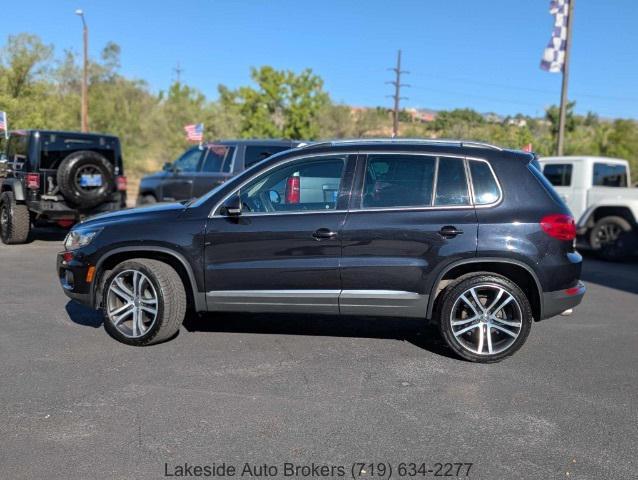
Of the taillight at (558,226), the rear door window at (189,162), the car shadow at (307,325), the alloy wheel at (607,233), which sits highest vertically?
the rear door window at (189,162)

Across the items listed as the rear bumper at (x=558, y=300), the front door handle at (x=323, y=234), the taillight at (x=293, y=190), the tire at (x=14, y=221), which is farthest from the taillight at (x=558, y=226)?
the tire at (x=14, y=221)

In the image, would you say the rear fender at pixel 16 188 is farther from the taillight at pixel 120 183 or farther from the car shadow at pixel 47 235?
the taillight at pixel 120 183

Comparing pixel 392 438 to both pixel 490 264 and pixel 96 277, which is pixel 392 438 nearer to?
pixel 490 264

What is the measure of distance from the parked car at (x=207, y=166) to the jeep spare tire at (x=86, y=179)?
1.39 meters

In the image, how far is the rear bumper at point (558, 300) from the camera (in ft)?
15.9

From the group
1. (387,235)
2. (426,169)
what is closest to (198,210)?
(387,235)

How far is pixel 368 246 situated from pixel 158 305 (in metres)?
1.82

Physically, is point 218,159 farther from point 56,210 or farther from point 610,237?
point 610,237

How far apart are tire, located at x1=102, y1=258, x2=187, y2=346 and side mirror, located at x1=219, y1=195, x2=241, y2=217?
2.30 ft

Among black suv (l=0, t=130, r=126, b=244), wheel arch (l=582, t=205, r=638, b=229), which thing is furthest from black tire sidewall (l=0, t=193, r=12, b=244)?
wheel arch (l=582, t=205, r=638, b=229)

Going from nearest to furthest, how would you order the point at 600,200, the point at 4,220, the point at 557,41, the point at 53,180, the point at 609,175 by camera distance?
the point at 53,180 → the point at 4,220 → the point at 600,200 → the point at 609,175 → the point at 557,41

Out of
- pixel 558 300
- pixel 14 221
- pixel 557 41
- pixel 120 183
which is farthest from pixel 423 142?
pixel 557 41

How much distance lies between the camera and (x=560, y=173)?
12141 mm

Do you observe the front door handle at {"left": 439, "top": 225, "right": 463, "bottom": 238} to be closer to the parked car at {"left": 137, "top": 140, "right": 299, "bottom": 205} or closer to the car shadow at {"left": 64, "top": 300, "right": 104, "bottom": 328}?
the car shadow at {"left": 64, "top": 300, "right": 104, "bottom": 328}
